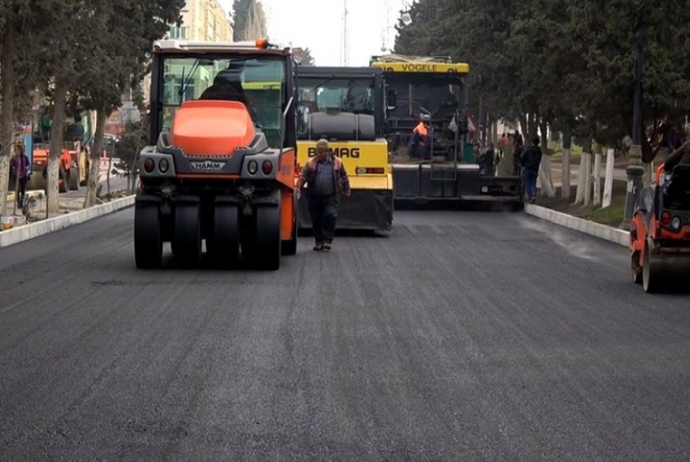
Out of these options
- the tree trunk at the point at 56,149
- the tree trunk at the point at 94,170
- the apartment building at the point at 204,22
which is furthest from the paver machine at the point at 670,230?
the apartment building at the point at 204,22

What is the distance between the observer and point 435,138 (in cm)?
3400

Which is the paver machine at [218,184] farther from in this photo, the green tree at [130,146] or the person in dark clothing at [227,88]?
the green tree at [130,146]

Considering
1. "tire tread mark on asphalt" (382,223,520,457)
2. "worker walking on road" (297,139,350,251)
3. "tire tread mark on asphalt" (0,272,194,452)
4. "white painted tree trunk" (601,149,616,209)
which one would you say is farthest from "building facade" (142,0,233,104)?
"tire tread mark on asphalt" (0,272,194,452)

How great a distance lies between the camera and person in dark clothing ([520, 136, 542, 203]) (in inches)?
1409

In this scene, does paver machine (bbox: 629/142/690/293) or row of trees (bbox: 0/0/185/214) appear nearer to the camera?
paver machine (bbox: 629/142/690/293)

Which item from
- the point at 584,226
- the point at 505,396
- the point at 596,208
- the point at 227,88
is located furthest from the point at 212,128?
the point at 596,208

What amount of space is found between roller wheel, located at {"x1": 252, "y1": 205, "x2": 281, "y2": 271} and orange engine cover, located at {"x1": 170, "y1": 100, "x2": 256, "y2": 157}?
3.00ft

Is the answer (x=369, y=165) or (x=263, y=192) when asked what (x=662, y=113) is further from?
(x=263, y=192)

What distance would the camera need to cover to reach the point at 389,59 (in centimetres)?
3550

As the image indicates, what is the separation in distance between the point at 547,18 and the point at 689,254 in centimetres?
1750

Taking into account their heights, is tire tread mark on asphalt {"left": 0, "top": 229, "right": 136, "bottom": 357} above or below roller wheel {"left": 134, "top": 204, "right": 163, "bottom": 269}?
below

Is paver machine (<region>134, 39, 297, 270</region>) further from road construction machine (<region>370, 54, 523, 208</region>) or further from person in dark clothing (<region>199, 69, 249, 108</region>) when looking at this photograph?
road construction machine (<region>370, 54, 523, 208</region>)

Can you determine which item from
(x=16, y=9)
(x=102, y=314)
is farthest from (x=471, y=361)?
(x=16, y=9)

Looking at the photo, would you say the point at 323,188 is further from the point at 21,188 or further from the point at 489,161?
the point at 489,161
